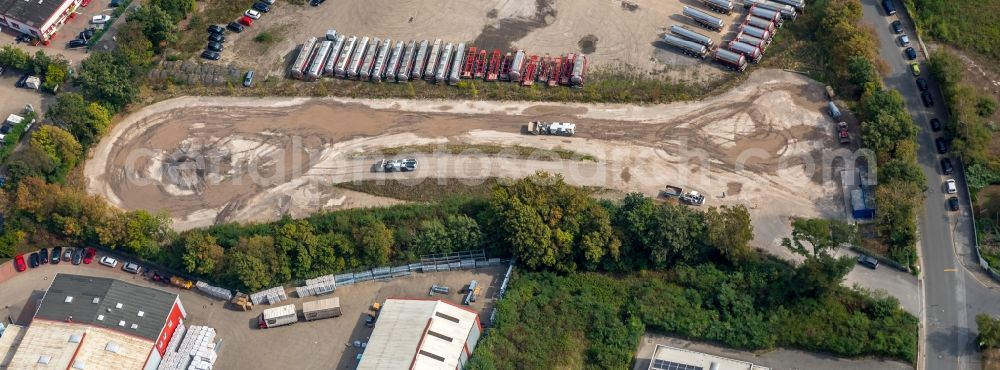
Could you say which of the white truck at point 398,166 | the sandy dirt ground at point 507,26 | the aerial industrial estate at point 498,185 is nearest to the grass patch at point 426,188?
the aerial industrial estate at point 498,185

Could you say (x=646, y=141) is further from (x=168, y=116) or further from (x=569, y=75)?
(x=168, y=116)

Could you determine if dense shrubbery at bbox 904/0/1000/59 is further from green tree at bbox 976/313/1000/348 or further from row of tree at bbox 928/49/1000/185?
green tree at bbox 976/313/1000/348

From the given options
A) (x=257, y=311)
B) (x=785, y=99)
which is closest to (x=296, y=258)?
(x=257, y=311)

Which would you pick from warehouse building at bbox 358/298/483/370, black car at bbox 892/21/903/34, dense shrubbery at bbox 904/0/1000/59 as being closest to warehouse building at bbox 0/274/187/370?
warehouse building at bbox 358/298/483/370

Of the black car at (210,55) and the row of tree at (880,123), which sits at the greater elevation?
the row of tree at (880,123)

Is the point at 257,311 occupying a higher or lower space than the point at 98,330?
higher

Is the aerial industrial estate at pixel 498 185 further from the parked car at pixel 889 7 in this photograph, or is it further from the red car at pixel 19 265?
the red car at pixel 19 265

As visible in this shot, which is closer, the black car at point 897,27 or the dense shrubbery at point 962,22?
the dense shrubbery at point 962,22
